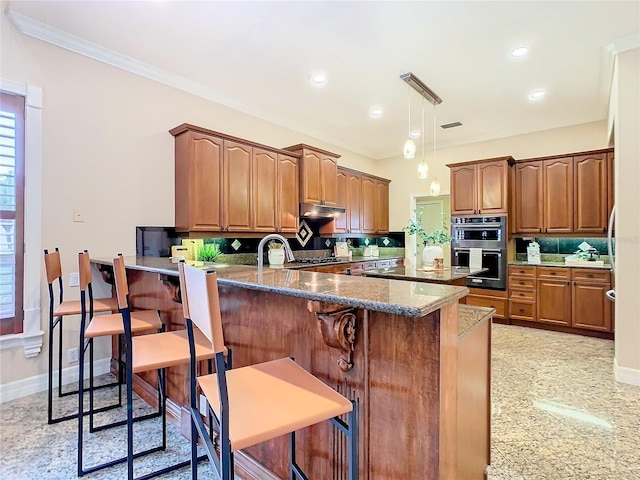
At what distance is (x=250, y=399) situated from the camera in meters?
1.11

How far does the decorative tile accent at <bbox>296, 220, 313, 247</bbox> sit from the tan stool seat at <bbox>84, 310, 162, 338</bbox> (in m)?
3.12

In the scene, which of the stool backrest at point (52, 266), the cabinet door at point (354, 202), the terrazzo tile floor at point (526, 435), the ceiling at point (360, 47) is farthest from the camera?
the cabinet door at point (354, 202)

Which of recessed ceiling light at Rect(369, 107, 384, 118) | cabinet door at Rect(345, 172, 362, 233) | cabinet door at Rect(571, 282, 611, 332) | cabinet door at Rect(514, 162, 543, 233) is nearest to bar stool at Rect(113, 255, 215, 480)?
recessed ceiling light at Rect(369, 107, 384, 118)

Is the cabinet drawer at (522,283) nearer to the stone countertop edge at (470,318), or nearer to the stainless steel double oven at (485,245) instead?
the stainless steel double oven at (485,245)

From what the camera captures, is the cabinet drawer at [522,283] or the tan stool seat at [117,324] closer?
the tan stool seat at [117,324]

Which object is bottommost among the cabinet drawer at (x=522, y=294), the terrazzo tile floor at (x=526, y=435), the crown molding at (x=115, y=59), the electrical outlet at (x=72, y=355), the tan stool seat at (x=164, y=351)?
the terrazzo tile floor at (x=526, y=435)

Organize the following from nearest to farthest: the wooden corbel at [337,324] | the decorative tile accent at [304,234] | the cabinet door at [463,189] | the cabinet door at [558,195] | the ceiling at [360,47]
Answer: the wooden corbel at [337,324] < the ceiling at [360,47] < the cabinet door at [558,195] < the cabinet door at [463,189] < the decorative tile accent at [304,234]

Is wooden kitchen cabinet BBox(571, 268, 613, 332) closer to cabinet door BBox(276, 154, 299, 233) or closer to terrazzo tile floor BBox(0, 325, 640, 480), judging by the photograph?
terrazzo tile floor BBox(0, 325, 640, 480)

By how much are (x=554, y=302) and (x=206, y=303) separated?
496 cm

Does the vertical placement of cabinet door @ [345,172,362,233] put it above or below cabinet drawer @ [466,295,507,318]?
above

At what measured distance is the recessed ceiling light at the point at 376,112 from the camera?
14.6ft

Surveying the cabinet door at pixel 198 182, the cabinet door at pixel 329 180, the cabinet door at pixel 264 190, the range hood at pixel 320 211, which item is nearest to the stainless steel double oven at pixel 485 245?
the range hood at pixel 320 211

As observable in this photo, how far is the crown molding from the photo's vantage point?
8.73 feet

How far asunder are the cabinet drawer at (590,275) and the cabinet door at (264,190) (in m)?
3.90
